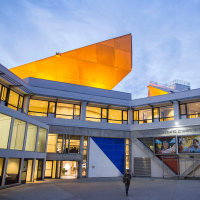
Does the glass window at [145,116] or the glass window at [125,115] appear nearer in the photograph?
the glass window at [145,116]

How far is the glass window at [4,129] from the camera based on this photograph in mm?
15009

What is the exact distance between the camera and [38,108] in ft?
88.6

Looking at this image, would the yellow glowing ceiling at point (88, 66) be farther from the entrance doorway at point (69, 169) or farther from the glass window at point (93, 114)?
the entrance doorway at point (69, 169)

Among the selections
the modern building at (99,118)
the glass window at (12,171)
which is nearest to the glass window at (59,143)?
the modern building at (99,118)

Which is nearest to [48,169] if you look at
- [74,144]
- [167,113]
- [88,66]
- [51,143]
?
[51,143]

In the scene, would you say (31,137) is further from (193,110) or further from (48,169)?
(193,110)

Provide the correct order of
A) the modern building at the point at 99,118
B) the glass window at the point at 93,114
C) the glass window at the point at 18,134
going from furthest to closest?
the glass window at the point at 93,114
the modern building at the point at 99,118
the glass window at the point at 18,134

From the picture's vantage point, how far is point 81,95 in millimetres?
28484

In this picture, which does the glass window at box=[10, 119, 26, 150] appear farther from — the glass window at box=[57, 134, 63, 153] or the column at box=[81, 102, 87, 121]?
the column at box=[81, 102, 87, 121]

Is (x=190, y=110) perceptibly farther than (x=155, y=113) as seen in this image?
No

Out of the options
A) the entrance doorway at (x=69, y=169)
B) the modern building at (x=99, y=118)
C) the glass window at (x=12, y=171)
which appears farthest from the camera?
the entrance doorway at (x=69, y=169)

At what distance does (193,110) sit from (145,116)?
6477 mm

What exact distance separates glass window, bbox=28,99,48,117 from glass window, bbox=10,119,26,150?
852cm

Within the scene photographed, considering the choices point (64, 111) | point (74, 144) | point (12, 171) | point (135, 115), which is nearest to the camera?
point (12, 171)
